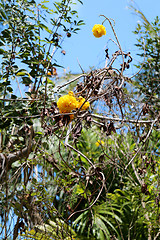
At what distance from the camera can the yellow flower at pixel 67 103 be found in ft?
3.76

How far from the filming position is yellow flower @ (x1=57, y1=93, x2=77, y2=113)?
3.76 ft

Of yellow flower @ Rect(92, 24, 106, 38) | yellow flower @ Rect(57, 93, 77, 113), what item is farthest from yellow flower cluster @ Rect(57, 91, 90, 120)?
yellow flower @ Rect(92, 24, 106, 38)

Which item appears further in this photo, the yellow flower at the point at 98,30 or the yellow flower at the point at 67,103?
the yellow flower at the point at 98,30

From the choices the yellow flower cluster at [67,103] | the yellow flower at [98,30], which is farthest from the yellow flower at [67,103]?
the yellow flower at [98,30]

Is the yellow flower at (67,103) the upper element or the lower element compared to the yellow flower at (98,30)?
lower

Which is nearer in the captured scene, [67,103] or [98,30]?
[67,103]

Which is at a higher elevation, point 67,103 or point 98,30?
point 98,30

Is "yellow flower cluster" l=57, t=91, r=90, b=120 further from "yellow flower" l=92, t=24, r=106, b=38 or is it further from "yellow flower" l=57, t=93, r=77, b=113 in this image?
"yellow flower" l=92, t=24, r=106, b=38

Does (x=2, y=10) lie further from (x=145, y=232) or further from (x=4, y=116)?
(x=145, y=232)

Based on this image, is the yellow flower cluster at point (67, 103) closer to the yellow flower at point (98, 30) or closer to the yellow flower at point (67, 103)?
the yellow flower at point (67, 103)

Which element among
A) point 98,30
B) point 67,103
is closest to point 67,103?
point 67,103

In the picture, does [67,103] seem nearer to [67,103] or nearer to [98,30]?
[67,103]

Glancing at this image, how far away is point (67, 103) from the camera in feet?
3.76

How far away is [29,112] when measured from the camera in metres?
1.64
